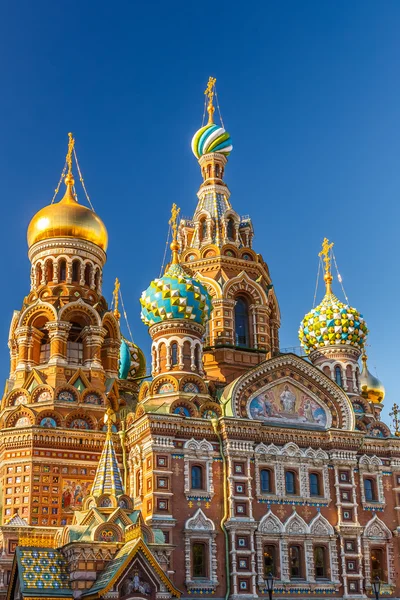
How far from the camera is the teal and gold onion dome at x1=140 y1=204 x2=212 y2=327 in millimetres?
23375

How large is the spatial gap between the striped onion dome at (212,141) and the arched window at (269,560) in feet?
48.8

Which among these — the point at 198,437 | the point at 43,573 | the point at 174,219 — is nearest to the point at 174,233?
the point at 174,219

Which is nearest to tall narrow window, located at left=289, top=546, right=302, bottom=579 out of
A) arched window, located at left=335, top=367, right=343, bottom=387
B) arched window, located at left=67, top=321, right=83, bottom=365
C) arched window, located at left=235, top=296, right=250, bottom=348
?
arched window, located at left=335, top=367, right=343, bottom=387

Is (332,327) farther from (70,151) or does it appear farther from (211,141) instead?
(70,151)

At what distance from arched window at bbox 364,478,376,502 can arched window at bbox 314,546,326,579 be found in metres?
2.16

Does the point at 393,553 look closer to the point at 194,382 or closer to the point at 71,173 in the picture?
the point at 194,382

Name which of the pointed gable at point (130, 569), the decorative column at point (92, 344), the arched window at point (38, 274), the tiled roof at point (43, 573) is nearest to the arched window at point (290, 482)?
the decorative column at point (92, 344)

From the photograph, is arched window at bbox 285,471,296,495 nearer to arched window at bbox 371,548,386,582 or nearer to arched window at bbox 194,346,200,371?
arched window at bbox 371,548,386,582

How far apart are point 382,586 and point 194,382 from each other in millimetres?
7337

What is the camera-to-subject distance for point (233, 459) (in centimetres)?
2159

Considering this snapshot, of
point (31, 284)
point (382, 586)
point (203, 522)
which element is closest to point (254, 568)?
point (203, 522)

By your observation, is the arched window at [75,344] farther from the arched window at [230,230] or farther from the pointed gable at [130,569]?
the pointed gable at [130,569]

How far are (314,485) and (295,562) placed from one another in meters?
2.16

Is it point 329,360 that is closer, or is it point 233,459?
point 233,459
